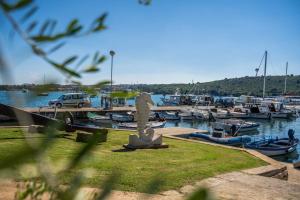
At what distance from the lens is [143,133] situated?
42.6 ft

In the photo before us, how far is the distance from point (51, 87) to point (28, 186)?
50cm

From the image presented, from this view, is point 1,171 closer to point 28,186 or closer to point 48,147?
point 48,147

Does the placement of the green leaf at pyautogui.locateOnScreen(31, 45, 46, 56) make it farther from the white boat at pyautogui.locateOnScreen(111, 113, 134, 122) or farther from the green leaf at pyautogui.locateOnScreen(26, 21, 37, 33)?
the white boat at pyautogui.locateOnScreen(111, 113, 134, 122)

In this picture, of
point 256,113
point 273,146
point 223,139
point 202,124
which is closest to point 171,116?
point 202,124

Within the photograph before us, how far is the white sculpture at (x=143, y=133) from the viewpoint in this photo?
41.5 feet

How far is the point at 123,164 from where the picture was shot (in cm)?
927

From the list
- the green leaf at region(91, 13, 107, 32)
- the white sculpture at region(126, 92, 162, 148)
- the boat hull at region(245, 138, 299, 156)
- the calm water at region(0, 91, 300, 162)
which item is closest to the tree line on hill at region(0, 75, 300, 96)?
the calm water at region(0, 91, 300, 162)

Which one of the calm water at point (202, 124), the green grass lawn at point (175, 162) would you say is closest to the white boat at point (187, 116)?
the calm water at point (202, 124)

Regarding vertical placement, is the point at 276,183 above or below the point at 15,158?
below

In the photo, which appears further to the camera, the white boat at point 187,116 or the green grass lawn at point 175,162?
the white boat at point 187,116

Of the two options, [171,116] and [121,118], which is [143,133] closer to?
[121,118]

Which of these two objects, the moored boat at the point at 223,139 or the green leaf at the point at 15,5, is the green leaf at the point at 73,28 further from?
the moored boat at the point at 223,139

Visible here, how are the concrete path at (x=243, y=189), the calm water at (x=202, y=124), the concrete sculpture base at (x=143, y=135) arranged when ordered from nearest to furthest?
the calm water at (x=202, y=124) < the concrete path at (x=243, y=189) < the concrete sculpture base at (x=143, y=135)

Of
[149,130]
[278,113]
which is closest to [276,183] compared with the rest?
[149,130]
